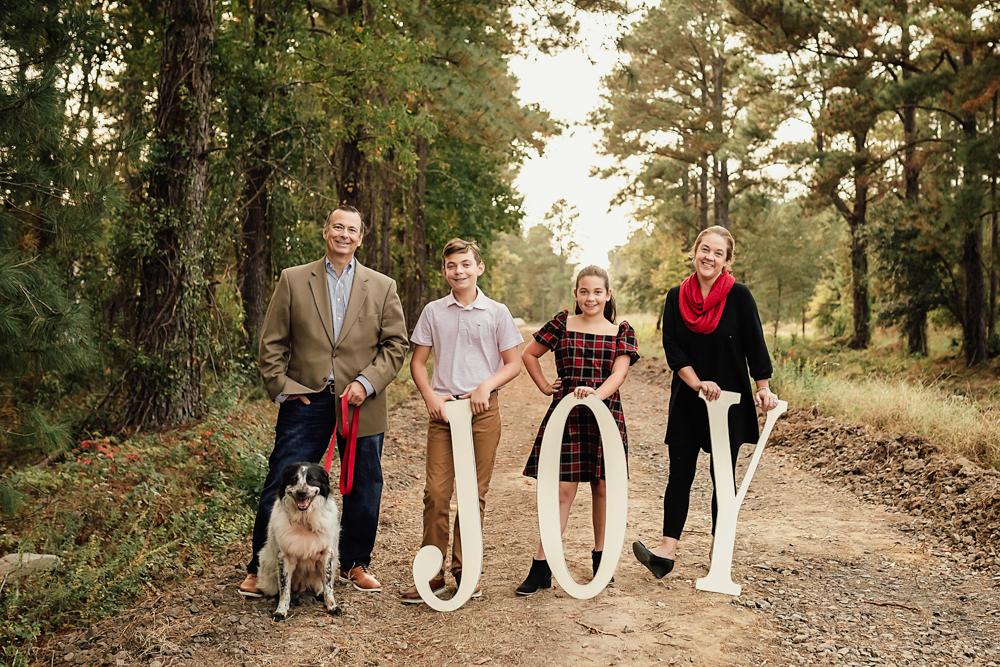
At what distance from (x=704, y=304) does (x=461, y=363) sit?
5.43 feet

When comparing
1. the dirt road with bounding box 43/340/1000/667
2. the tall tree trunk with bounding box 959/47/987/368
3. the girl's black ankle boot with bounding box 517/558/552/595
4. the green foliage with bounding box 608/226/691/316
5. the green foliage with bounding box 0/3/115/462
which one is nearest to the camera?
the dirt road with bounding box 43/340/1000/667

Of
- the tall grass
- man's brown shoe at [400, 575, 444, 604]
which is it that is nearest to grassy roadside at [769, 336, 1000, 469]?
the tall grass

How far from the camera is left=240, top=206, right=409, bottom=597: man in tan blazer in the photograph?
177 inches

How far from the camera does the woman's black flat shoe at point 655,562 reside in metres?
4.84

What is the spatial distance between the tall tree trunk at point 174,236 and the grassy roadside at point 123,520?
0.60 metres

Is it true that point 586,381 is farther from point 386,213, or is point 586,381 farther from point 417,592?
point 386,213

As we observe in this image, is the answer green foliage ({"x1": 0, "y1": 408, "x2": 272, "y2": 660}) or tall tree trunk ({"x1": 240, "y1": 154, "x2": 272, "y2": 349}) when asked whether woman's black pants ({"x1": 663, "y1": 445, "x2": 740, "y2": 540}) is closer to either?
green foliage ({"x1": 0, "y1": 408, "x2": 272, "y2": 660})

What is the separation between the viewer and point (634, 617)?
4.19 metres

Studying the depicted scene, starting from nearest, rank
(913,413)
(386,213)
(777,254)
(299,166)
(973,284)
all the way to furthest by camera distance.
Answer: (913,413) → (299,166) → (973,284) → (386,213) → (777,254)

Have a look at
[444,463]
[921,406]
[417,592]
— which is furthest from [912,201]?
[417,592]

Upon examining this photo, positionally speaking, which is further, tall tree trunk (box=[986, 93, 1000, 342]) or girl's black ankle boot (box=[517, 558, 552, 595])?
tall tree trunk (box=[986, 93, 1000, 342])

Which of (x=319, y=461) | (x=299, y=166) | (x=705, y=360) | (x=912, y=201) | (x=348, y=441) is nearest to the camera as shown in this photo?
(x=348, y=441)

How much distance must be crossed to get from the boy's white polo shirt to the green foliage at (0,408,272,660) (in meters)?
2.27

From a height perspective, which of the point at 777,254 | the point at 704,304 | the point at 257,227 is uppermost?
the point at 777,254
